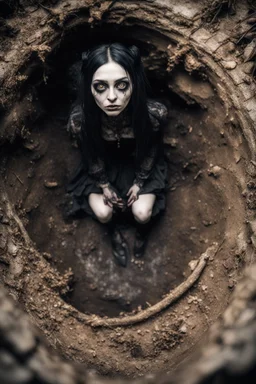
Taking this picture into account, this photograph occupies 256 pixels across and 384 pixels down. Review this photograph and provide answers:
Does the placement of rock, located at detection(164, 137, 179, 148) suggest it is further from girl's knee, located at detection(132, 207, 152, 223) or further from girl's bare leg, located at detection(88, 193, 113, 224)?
girl's bare leg, located at detection(88, 193, 113, 224)

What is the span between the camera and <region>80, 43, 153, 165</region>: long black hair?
9.89 ft

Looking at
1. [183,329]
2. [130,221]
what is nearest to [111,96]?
[130,221]

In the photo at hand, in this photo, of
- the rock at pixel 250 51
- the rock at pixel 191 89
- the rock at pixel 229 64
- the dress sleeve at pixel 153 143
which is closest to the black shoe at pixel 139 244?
the dress sleeve at pixel 153 143

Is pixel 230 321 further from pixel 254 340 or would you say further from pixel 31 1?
pixel 31 1

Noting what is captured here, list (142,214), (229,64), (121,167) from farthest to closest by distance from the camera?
(121,167)
(142,214)
(229,64)

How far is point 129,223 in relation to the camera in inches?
157

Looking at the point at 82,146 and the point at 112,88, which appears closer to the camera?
the point at 112,88

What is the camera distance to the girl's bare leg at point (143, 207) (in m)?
3.54

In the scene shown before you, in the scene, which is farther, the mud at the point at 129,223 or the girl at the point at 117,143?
the mud at the point at 129,223

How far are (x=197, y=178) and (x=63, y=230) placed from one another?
1142mm

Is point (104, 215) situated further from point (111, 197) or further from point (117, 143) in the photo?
point (117, 143)

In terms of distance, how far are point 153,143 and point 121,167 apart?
353mm

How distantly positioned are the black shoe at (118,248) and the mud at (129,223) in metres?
0.07

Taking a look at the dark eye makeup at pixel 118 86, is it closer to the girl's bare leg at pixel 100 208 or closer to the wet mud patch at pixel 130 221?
Result: the wet mud patch at pixel 130 221
